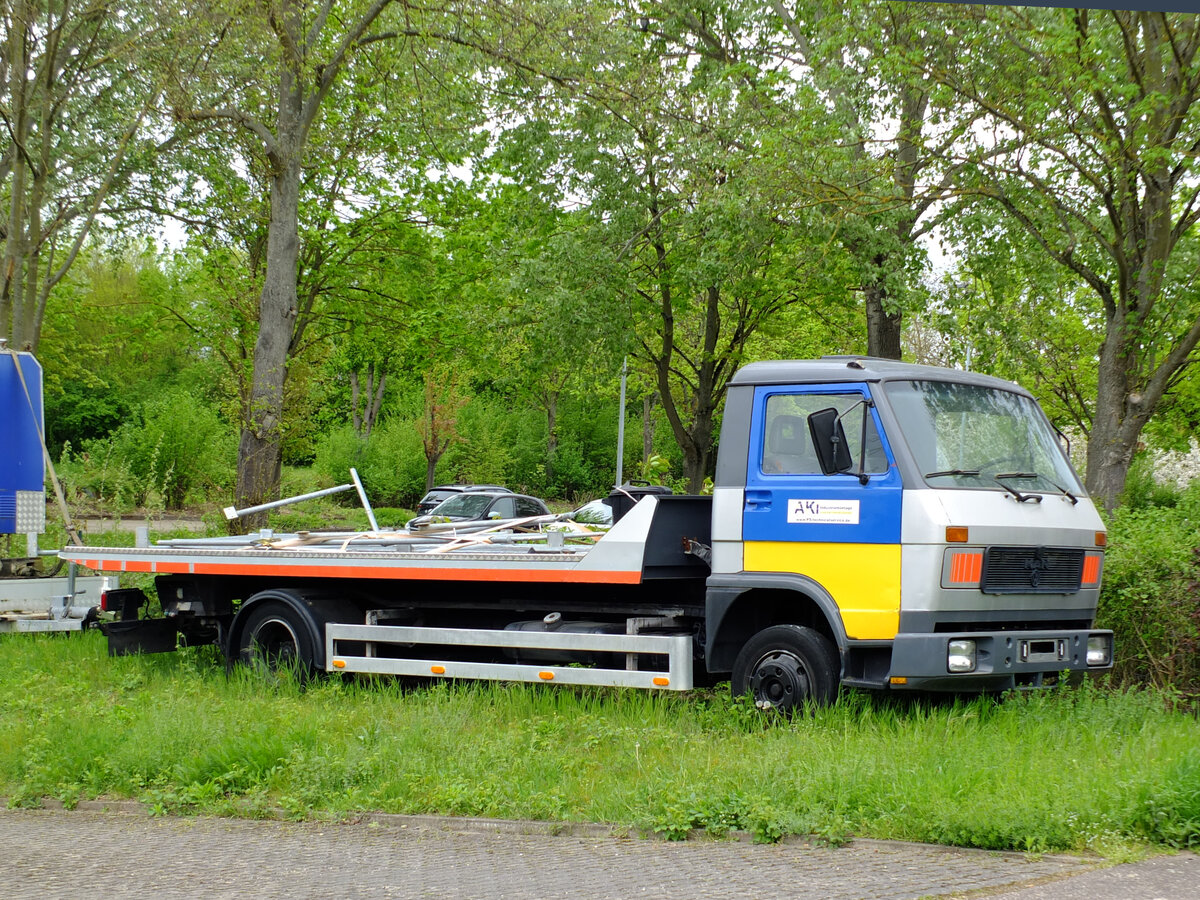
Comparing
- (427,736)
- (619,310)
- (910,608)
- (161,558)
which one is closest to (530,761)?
(427,736)

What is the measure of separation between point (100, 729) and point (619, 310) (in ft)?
54.5

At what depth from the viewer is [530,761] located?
6570 mm

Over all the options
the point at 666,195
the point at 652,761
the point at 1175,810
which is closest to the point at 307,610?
the point at 652,761

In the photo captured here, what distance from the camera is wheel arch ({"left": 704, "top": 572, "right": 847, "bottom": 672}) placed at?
7.45 m

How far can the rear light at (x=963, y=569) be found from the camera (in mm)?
6848

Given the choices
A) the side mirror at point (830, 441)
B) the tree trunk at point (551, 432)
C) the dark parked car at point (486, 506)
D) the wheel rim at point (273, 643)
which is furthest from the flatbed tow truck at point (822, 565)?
the tree trunk at point (551, 432)

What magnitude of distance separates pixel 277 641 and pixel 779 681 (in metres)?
4.61

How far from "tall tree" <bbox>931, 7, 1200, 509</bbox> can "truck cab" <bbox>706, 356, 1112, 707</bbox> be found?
544cm

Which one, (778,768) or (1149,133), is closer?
(778,768)

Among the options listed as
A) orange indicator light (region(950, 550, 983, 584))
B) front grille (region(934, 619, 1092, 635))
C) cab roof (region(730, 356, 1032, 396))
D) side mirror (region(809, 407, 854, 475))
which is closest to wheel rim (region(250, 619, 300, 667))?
cab roof (region(730, 356, 1032, 396))

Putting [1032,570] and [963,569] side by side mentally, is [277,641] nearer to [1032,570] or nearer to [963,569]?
[963,569]

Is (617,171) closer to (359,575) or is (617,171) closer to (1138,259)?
(1138,259)

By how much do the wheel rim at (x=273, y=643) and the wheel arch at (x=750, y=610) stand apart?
12.7 feet

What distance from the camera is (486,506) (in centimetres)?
2370
